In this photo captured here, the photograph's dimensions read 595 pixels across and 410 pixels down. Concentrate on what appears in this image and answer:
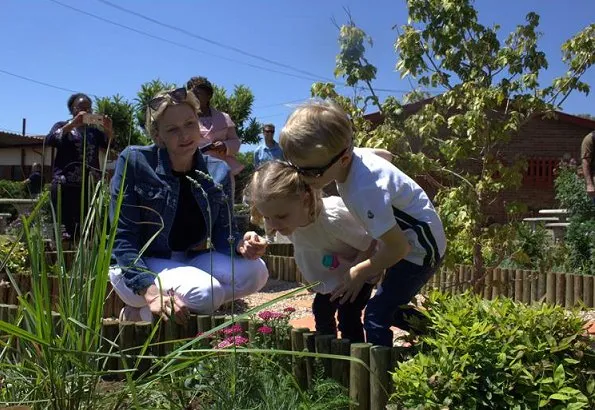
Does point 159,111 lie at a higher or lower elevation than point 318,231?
higher

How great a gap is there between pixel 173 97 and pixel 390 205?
127 cm

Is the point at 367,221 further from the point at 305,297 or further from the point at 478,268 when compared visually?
the point at 305,297

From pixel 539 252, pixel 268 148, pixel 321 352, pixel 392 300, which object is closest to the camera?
pixel 321 352

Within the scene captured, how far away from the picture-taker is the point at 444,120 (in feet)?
17.5

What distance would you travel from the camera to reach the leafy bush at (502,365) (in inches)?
75.1

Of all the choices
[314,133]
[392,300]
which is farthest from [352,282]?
[314,133]

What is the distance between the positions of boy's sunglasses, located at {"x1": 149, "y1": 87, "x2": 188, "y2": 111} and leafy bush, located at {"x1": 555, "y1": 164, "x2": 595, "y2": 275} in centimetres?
546

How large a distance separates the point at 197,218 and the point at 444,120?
98.1 inches

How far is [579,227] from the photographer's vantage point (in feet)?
26.6

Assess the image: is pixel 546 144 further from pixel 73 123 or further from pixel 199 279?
pixel 199 279

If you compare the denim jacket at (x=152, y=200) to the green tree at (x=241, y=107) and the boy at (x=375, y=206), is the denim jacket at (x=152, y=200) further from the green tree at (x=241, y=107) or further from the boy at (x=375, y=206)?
the green tree at (x=241, y=107)

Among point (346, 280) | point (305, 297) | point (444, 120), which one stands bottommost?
point (305, 297)

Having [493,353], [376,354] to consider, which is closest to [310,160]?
[376,354]

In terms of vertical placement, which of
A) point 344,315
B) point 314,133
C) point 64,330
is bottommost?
point 344,315
